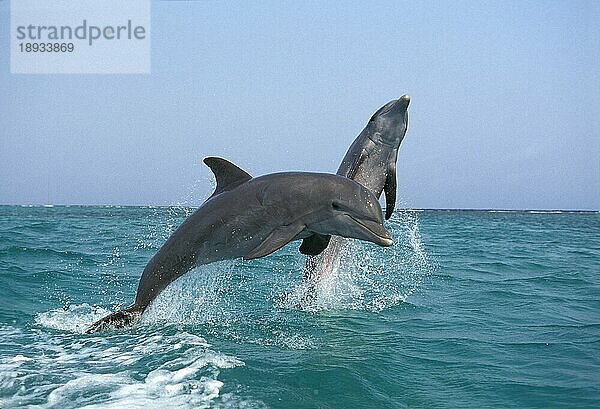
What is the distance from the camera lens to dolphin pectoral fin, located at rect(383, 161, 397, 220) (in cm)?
1040

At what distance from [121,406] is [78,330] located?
11.0 ft

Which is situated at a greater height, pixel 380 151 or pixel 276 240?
pixel 380 151

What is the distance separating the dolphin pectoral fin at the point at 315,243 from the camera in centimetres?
803

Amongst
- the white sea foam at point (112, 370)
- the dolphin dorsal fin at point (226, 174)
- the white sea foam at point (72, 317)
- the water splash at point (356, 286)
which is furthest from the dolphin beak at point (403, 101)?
the white sea foam at point (72, 317)

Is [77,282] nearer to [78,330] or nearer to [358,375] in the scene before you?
[78,330]

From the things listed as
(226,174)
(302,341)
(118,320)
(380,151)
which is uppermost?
(380,151)

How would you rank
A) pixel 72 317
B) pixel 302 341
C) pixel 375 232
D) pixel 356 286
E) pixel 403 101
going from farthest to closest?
pixel 356 286 < pixel 403 101 < pixel 72 317 < pixel 302 341 < pixel 375 232

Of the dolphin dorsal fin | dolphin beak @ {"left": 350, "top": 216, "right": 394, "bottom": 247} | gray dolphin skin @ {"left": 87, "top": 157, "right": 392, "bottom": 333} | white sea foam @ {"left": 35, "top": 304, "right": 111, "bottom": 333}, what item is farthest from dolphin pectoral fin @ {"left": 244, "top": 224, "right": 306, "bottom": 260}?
white sea foam @ {"left": 35, "top": 304, "right": 111, "bottom": 333}

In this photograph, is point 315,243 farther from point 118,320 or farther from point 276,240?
point 118,320

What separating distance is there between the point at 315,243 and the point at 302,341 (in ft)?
3.99

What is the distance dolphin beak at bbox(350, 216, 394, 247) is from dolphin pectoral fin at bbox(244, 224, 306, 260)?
71cm

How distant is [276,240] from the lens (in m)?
7.33

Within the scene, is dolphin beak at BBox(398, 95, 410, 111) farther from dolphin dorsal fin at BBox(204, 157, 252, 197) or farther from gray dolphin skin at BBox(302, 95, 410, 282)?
dolphin dorsal fin at BBox(204, 157, 252, 197)


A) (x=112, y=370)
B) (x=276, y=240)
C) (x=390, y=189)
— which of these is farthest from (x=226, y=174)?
(x=390, y=189)
